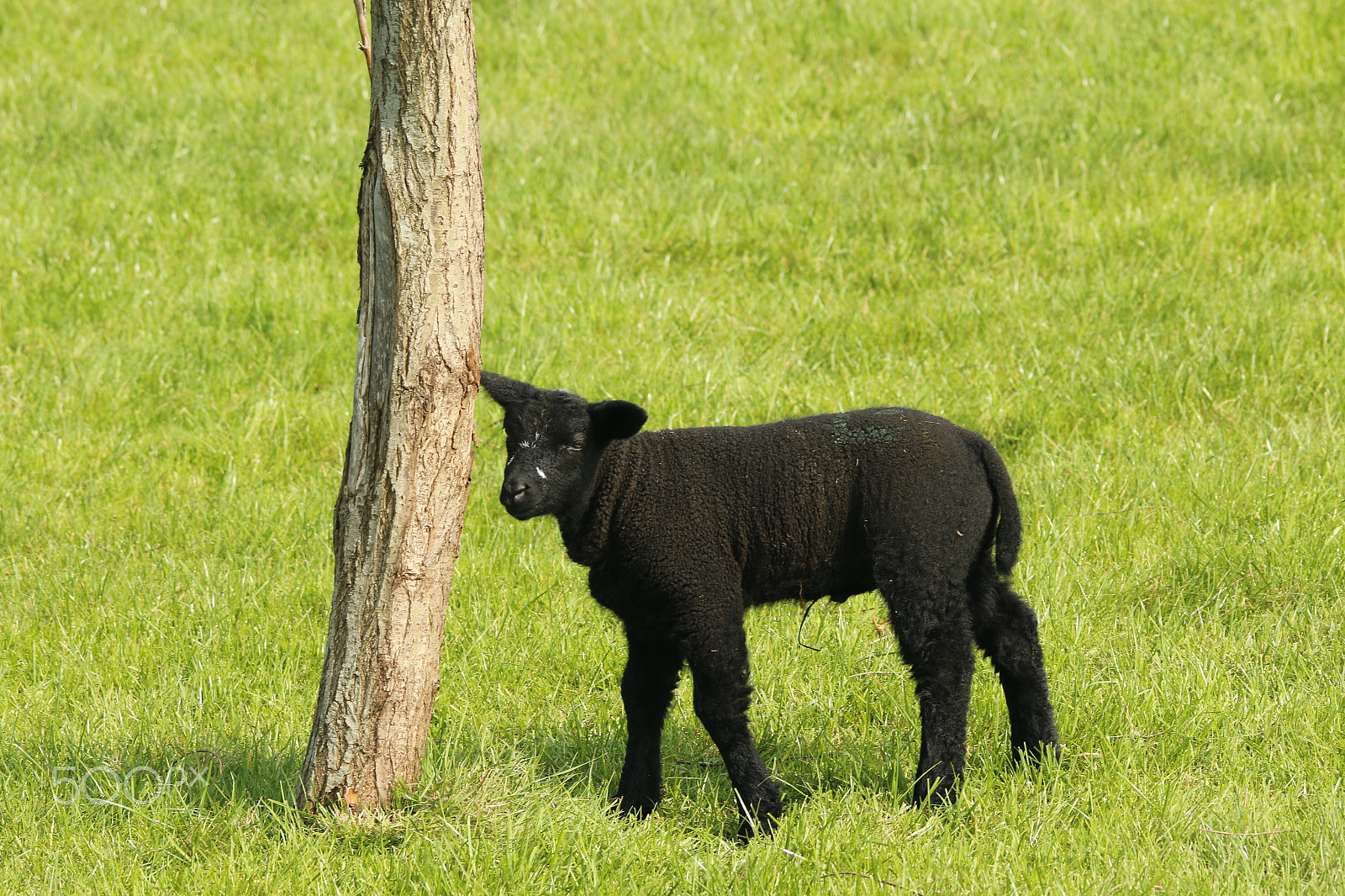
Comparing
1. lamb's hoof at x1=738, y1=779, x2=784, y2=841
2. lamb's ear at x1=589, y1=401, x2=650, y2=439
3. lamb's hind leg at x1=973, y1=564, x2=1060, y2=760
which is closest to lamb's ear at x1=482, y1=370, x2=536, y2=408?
lamb's ear at x1=589, y1=401, x2=650, y2=439

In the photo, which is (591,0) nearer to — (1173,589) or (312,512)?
(312,512)

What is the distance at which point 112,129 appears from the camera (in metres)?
11.9

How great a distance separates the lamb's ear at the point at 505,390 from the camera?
187 inches

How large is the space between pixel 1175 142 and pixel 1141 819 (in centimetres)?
825

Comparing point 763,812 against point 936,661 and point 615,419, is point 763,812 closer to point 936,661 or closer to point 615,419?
point 936,661

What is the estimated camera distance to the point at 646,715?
497 cm

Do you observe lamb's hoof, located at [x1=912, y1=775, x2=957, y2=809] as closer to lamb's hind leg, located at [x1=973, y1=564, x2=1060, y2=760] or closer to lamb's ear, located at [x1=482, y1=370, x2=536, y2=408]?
lamb's hind leg, located at [x1=973, y1=564, x2=1060, y2=760]

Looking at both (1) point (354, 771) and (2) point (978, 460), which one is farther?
(2) point (978, 460)

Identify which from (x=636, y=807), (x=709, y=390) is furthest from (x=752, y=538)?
(x=709, y=390)

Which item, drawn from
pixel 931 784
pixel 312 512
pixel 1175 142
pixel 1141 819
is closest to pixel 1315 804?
pixel 1141 819

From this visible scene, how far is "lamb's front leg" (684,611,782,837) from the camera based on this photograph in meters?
4.63

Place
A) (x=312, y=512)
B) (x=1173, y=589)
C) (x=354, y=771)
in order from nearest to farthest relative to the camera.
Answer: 1. (x=354, y=771)
2. (x=1173, y=589)
3. (x=312, y=512)

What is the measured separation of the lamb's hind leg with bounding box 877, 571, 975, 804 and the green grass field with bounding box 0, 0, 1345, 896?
0.20m

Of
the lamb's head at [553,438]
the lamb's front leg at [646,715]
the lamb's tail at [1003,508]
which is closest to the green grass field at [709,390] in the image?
the lamb's front leg at [646,715]
